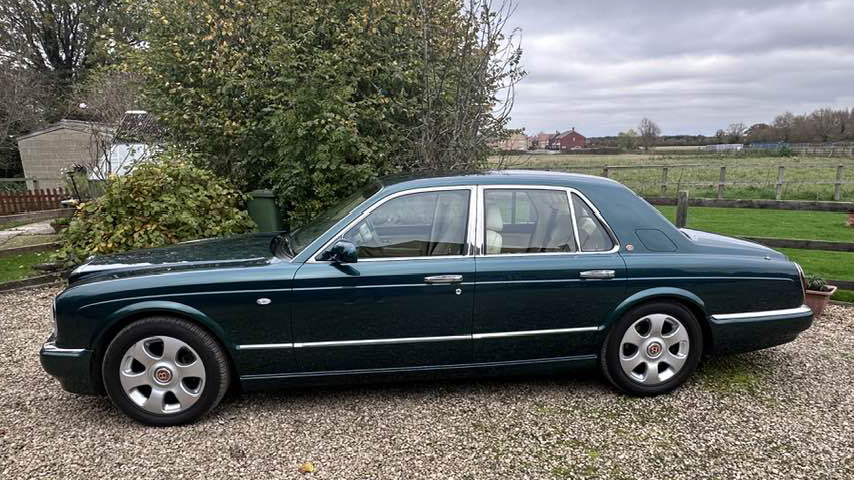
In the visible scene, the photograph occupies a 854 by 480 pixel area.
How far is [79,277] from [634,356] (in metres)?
3.84

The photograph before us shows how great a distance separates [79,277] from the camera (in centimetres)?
322

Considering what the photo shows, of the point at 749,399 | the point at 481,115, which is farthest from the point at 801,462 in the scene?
the point at 481,115

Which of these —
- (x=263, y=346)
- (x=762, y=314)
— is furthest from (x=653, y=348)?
(x=263, y=346)

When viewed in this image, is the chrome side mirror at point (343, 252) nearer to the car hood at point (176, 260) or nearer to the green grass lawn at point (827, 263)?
the car hood at point (176, 260)

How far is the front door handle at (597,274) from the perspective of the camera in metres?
3.24

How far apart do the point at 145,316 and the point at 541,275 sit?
2531mm

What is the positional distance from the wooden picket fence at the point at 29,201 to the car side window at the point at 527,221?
1500 cm

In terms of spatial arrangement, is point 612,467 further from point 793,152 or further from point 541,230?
point 793,152

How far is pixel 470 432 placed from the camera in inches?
117

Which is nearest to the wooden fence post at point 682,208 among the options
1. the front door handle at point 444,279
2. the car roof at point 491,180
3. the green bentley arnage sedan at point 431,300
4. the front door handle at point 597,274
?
the green bentley arnage sedan at point 431,300

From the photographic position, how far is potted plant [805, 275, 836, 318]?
4754mm

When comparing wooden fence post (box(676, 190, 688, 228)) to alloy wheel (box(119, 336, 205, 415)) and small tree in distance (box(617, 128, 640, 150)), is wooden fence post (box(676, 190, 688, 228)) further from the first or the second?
small tree in distance (box(617, 128, 640, 150))

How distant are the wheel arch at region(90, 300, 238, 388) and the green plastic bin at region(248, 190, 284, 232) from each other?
432 centimetres

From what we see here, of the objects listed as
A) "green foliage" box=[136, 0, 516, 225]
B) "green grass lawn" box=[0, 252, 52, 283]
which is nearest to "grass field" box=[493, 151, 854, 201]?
"green foliage" box=[136, 0, 516, 225]
